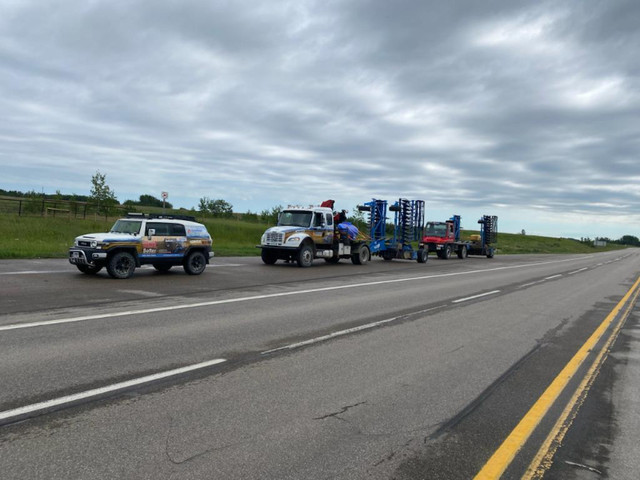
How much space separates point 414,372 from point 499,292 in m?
10.0

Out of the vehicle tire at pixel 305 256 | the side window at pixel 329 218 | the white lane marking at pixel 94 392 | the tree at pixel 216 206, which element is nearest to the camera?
the white lane marking at pixel 94 392

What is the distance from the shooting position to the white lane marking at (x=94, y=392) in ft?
13.4

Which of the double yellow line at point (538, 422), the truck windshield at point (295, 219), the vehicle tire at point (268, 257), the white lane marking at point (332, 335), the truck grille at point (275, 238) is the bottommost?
the double yellow line at point (538, 422)

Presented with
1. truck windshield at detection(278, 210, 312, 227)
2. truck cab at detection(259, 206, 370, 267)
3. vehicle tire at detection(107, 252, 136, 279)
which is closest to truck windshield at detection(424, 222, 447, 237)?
truck cab at detection(259, 206, 370, 267)

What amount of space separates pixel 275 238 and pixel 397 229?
1004cm

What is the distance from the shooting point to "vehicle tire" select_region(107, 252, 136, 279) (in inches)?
534

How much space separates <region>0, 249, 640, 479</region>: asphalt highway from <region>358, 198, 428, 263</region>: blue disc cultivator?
1671 cm

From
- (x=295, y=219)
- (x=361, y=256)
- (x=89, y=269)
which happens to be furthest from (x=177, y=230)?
(x=361, y=256)

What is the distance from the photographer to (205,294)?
11.6m

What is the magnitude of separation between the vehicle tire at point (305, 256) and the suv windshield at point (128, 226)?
7653mm

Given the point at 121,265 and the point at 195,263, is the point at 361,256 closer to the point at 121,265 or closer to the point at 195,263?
the point at 195,263

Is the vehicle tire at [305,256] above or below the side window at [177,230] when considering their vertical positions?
below

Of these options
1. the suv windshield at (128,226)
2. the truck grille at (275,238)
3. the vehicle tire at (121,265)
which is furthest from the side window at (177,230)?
the truck grille at (275,238)

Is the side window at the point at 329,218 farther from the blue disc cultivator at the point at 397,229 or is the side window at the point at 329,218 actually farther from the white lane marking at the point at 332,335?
the white lane marking at the point at 332,335
